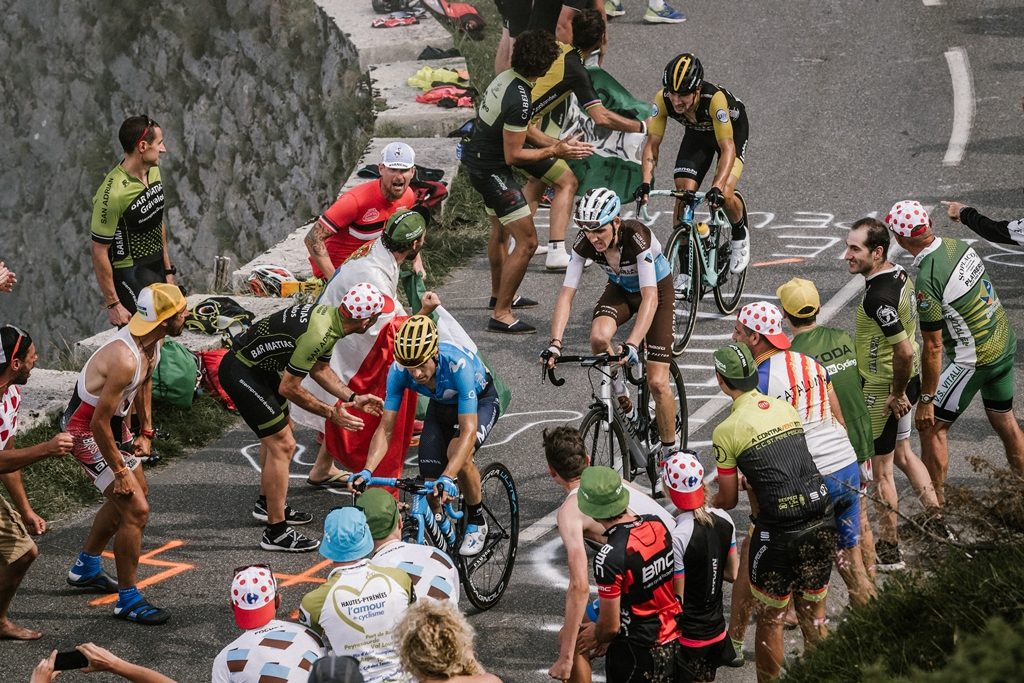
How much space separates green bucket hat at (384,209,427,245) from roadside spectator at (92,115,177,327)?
6.21 ft

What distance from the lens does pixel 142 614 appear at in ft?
26.0

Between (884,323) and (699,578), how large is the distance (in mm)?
2422

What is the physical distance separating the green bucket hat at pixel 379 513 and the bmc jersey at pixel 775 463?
1722mm

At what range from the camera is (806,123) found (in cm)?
1664

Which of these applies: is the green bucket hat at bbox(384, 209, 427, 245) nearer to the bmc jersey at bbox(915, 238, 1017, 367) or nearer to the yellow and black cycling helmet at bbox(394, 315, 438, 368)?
the yellow and black cycling helmet at bbox(394, 315, 438, 368)

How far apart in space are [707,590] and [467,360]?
2048 mm

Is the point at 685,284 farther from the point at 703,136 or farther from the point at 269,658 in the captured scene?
the point at 269,658

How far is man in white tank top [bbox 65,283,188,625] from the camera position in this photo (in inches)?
299

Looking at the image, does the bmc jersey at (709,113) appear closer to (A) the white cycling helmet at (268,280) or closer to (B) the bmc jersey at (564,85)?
(B) the bmc jersey at (564,85)

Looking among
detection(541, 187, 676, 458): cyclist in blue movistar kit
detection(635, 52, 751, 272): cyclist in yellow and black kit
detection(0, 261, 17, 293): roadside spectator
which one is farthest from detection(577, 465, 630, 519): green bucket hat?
detection(635, 52, 751, 272): cyclist in yellow and black kit

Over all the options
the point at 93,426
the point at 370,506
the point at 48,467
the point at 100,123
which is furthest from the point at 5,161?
the point at 370,506

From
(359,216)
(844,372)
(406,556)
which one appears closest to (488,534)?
(406,556)

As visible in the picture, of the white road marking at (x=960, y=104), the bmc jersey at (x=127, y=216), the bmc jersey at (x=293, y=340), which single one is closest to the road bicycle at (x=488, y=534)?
the bmc jersey at (x=293, y=340)

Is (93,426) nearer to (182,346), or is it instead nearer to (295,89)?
(182,346)
